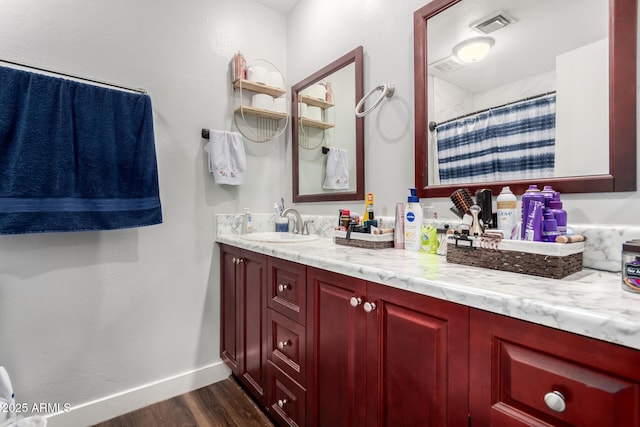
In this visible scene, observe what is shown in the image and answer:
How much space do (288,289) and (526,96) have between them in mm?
1091

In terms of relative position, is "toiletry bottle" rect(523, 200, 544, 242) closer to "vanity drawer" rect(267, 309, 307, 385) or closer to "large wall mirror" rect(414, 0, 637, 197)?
"large wall mirror" rect(414, 0, 637, 197)

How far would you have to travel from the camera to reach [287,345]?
1.24 m

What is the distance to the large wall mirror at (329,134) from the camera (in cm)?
161

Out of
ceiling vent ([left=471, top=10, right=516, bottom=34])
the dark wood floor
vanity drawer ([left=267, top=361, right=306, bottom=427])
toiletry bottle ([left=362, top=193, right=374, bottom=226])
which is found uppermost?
ceiling vent ([left=471, top=10, right=516, bottom=34])

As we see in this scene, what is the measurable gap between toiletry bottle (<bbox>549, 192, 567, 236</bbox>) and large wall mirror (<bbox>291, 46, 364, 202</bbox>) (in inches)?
33.5

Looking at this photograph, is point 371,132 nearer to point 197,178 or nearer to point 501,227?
point 501,227

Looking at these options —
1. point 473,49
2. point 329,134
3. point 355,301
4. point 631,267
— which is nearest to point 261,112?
point 329,134

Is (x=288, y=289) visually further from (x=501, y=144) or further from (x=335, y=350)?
(x=501, y=144)

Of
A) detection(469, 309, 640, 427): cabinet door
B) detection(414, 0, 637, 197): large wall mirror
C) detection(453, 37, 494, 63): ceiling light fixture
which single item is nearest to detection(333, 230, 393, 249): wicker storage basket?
detection(414, 0, 637, 197): large wall mirror

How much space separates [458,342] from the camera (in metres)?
0.66

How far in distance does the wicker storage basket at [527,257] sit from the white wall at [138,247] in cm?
146

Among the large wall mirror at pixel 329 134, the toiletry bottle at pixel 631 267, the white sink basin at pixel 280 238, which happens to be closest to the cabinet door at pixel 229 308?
the white sink basin at pixel 280 238

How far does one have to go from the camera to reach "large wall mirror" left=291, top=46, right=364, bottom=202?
63.2 inches

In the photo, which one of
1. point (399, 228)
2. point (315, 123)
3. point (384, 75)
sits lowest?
point (399, 228)
